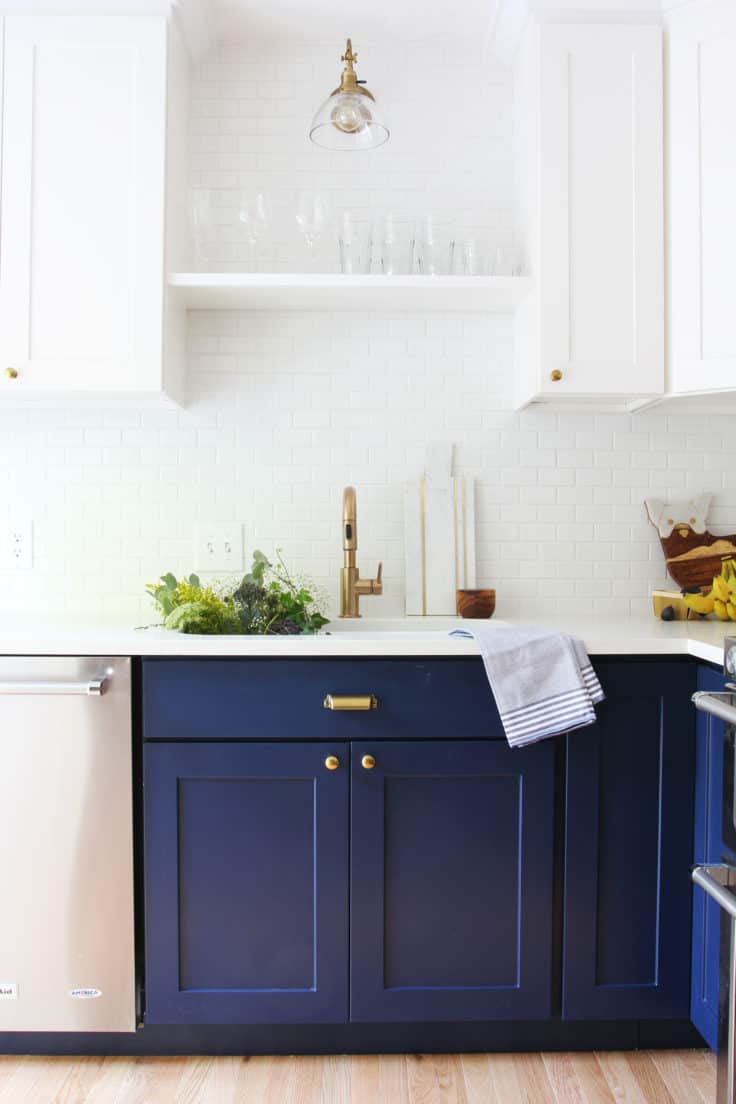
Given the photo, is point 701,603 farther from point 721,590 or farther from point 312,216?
point 312,216

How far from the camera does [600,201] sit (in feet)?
6.41

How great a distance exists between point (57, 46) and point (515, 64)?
3.98ft

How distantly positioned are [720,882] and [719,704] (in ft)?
1.05

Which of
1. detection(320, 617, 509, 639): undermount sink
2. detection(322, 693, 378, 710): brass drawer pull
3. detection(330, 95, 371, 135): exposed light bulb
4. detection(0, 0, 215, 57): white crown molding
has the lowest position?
detection(322, 693, 378, 710): brass drawer pull

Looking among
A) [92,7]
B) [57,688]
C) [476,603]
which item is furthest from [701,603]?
[92,7]

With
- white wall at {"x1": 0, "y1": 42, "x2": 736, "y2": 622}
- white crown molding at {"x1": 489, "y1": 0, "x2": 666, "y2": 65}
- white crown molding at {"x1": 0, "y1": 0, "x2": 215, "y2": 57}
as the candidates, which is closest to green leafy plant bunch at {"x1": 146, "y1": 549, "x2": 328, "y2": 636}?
white wall at {"x1": 0, "y1": 42, "x2": 736, "y2": 622}

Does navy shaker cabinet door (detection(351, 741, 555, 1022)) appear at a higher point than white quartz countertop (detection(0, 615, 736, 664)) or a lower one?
lower

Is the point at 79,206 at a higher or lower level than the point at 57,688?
higher

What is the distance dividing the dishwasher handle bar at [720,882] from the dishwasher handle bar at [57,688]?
1201mm

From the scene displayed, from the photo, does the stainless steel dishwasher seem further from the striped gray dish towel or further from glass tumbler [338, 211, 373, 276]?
glass tumbler [338, 211, 373, 276]

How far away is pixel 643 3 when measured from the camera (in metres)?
1.93

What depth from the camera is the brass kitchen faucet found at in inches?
82.7

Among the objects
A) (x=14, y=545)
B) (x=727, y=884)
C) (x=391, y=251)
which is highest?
(x=391, y=251)

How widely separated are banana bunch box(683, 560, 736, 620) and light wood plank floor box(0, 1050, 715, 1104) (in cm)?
104
